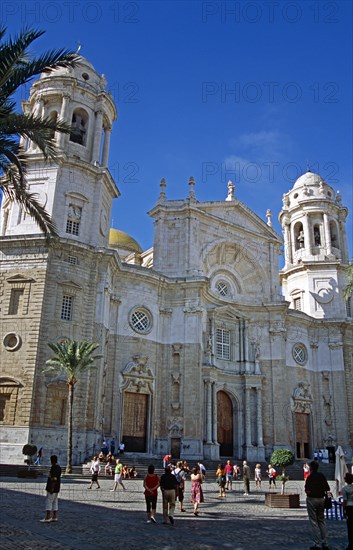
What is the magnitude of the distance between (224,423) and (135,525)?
2745 centimetres

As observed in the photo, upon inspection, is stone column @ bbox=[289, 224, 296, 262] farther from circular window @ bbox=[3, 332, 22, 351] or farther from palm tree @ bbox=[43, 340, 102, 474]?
circular window @ bbox=[3, 332, 22, 351]

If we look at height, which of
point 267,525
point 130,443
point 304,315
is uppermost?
point 304,315

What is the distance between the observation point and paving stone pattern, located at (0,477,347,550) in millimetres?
10219

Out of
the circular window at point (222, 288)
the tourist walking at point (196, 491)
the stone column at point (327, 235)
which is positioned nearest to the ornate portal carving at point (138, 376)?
the circular window at point (222, 288)

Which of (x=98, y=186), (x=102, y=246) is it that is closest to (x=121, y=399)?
(x=102, y=246)

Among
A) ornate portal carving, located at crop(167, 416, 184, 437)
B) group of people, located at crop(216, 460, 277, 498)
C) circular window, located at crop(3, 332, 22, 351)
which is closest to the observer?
group of people, located at crop(216, 460, 277, 498)

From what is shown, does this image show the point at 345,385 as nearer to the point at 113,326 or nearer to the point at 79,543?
the point at 113,326

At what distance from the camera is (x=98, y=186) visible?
116ft

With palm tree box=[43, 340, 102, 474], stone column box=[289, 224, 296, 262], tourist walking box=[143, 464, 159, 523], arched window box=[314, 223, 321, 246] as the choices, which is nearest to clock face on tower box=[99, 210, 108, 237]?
palm tree box=[43, 340, 102, 474]

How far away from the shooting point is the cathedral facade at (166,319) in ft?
96.3

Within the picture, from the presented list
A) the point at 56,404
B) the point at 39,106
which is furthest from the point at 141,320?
the point at 39,106

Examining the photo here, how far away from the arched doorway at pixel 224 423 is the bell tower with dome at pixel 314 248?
1287 centimetres

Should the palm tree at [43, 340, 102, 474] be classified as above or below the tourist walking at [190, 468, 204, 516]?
above

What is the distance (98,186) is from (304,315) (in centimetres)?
2103
